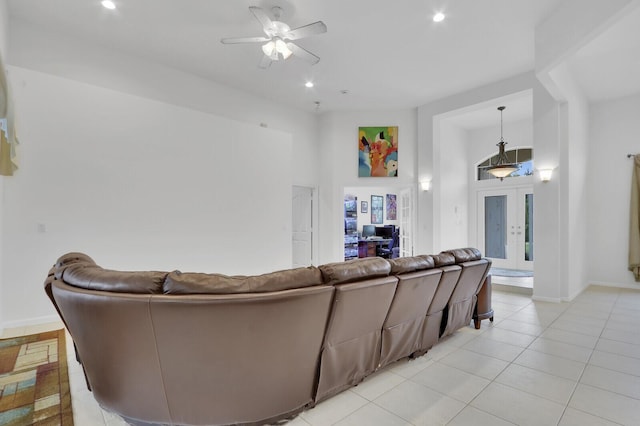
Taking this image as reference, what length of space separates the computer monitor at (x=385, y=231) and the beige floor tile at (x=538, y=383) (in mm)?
6937

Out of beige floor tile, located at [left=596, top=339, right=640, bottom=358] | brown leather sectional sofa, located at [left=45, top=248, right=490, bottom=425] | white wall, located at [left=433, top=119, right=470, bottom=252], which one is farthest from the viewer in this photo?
white wall, located at [left=433, top=119, right=470, bottom=252]

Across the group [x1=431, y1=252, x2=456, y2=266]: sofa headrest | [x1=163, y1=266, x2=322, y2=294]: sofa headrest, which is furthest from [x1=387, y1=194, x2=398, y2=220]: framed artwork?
[x1=163, y1=266, x2=322, y2=294]: sofa headrest

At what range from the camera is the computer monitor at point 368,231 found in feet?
31.7

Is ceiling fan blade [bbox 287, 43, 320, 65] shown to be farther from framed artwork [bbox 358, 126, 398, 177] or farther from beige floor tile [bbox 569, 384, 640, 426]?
beige floor tile [bbox 569, 384, 640, 426]

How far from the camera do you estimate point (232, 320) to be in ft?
5.27

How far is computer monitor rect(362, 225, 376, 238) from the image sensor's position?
9664 mm

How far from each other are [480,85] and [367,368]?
17.6ft

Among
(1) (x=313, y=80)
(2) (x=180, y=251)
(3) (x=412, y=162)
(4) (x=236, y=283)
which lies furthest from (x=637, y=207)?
(2) (x=180, y=251)

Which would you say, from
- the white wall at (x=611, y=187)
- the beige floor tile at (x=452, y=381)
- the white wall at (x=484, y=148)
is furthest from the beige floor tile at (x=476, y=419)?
the white wall at (x=484, y=148)

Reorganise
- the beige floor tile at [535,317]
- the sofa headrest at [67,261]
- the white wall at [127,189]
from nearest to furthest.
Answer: the sofa headrest at [67,261] < the white wall at [127,189] < the beige floor tile at [535,317]

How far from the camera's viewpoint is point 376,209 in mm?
10312

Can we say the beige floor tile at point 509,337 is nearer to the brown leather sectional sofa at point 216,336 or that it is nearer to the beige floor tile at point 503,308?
the beige floor tile at point 503,308

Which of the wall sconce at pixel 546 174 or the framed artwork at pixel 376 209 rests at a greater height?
the wall sconce at pixel 546 174

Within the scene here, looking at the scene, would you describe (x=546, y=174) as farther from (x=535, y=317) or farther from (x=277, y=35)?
(x=277, y=35)
